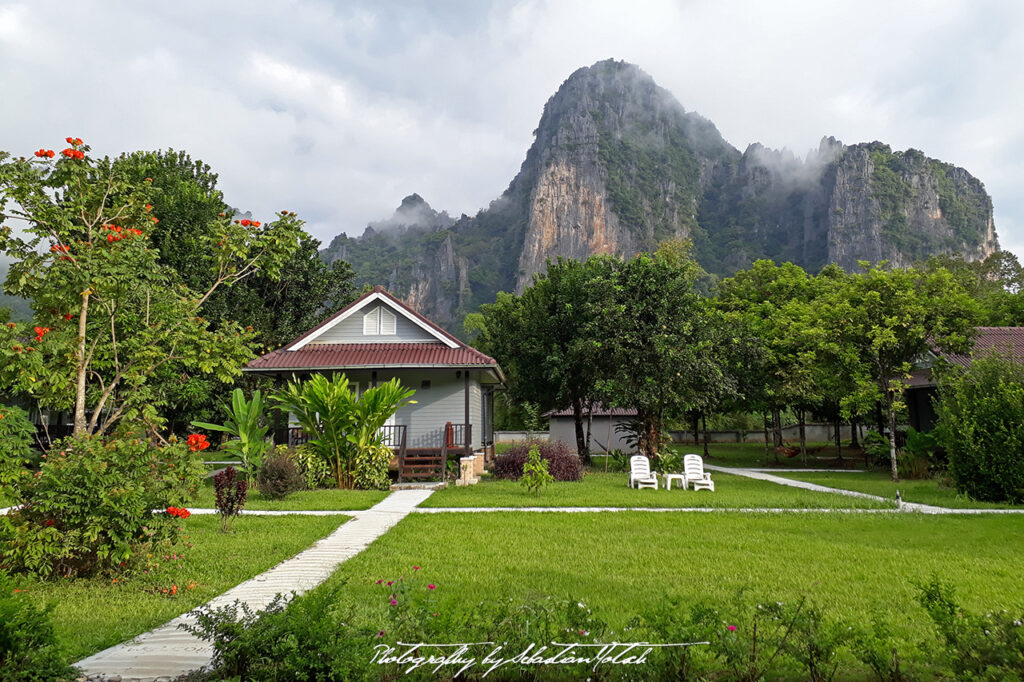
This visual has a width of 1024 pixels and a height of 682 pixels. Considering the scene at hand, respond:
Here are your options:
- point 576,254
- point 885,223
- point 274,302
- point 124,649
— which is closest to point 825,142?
point 885,223

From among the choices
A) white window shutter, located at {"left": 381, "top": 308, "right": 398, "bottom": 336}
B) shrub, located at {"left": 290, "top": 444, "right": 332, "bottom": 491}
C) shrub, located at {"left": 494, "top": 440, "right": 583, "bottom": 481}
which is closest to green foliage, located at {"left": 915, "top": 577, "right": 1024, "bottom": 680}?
shrub, located at {"left": 290, "top": 444, "right": 332, "bottom": 491}

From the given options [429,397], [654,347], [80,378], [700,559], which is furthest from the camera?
[654,347]

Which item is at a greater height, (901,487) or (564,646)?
(564,646)

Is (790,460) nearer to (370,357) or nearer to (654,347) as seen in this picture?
(654,347)

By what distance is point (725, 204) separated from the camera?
5236 inches

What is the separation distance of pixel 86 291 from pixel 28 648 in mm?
5075

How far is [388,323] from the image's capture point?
20578 millimetres

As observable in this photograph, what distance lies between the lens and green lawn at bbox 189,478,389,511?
12.8m

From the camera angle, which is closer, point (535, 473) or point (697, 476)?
point (535, 473)

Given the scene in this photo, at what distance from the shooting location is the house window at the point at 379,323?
20.5 m

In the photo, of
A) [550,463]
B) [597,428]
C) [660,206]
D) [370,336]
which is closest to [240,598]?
[550,463]

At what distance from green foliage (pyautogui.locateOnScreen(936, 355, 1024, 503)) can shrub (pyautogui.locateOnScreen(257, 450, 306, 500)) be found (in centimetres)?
1541

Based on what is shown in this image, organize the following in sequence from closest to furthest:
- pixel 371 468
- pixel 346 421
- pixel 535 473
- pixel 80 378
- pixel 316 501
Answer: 1. pixel 80 378
2. pixel 316 501
3. pixel 535 473
4. pixel 346 421
5. pixel 371 468

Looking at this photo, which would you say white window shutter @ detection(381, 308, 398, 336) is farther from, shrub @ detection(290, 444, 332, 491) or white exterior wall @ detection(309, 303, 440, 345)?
shrub @ detection(290, 444, 332, 491)
